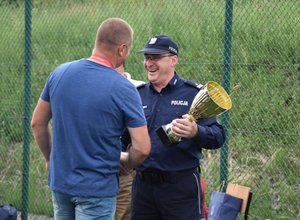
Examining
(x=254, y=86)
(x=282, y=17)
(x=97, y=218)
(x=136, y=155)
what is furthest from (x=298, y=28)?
(x=97, y=218)

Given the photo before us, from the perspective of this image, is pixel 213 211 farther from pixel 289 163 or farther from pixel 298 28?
pixel 298 28

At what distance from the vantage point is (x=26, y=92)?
698 centimetres

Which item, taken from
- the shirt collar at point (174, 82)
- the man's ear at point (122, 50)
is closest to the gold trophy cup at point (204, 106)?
the shirt collar at point (174, 82)

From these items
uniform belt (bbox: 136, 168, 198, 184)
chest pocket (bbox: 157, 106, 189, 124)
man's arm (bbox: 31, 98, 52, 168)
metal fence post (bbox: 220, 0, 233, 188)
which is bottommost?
uniform belt (bbox: 136, 168, 198, 184)

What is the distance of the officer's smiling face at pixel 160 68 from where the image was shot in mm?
4539

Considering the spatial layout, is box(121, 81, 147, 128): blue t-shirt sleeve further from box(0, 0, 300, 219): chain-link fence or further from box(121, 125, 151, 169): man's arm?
box(0, 0, 300, 219): chain-link fence

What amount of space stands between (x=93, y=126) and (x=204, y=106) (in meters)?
0.78

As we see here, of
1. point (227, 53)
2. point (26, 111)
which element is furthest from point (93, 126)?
point (26, 111)

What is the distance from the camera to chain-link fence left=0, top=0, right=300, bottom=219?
18.5 ft

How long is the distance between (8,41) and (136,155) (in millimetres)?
4168

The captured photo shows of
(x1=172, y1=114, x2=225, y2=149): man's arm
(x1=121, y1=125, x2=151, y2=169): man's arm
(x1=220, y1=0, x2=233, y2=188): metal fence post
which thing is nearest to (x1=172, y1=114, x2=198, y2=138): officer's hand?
(x1=172, y1=114, x2=225, y2=149): man's arm

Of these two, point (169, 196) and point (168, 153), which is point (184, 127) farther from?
point (169, 196)

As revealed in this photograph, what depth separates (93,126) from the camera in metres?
3.71

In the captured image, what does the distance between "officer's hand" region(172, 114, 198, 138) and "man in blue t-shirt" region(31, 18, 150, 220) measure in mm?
291
